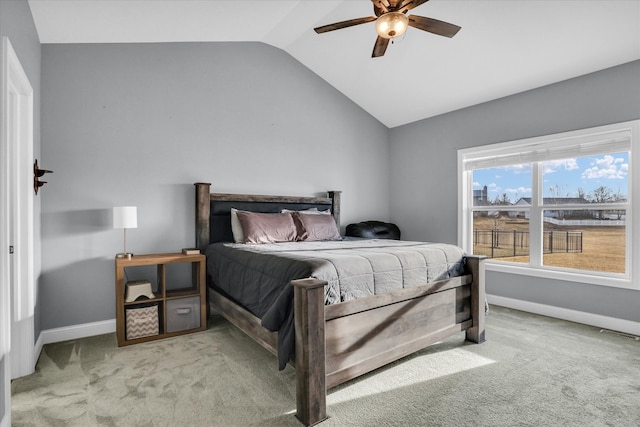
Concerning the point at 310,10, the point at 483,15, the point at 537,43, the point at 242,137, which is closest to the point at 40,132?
the point at 242,137

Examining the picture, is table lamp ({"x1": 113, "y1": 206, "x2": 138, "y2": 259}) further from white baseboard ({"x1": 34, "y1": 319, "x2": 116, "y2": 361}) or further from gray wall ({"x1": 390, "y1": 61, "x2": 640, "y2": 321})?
gray wall ({"x1": 390, "y1": 61, "x2": 640, "y2": 321})

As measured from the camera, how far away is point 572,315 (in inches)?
138

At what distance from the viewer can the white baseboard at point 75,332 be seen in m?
2.95

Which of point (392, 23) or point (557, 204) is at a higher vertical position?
point (392, 23)

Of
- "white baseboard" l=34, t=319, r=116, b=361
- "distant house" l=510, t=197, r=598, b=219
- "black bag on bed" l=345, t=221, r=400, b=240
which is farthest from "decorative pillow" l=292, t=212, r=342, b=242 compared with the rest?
"distant house" l=510, t=197, r=598, b=219

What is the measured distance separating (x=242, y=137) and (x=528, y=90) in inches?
130

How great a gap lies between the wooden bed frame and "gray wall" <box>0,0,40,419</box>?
145 centimetres

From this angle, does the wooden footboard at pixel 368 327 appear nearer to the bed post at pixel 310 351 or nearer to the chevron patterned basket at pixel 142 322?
the bed post at pixel 310 351

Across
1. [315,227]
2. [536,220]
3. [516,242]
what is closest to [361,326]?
[315,227]

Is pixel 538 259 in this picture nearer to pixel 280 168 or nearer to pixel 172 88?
pixel 280 168

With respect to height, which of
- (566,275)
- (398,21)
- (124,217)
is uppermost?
(398,21)

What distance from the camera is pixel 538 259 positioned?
3.88 meters

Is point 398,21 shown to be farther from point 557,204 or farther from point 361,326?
point 557,204

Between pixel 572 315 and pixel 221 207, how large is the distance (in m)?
3.85
